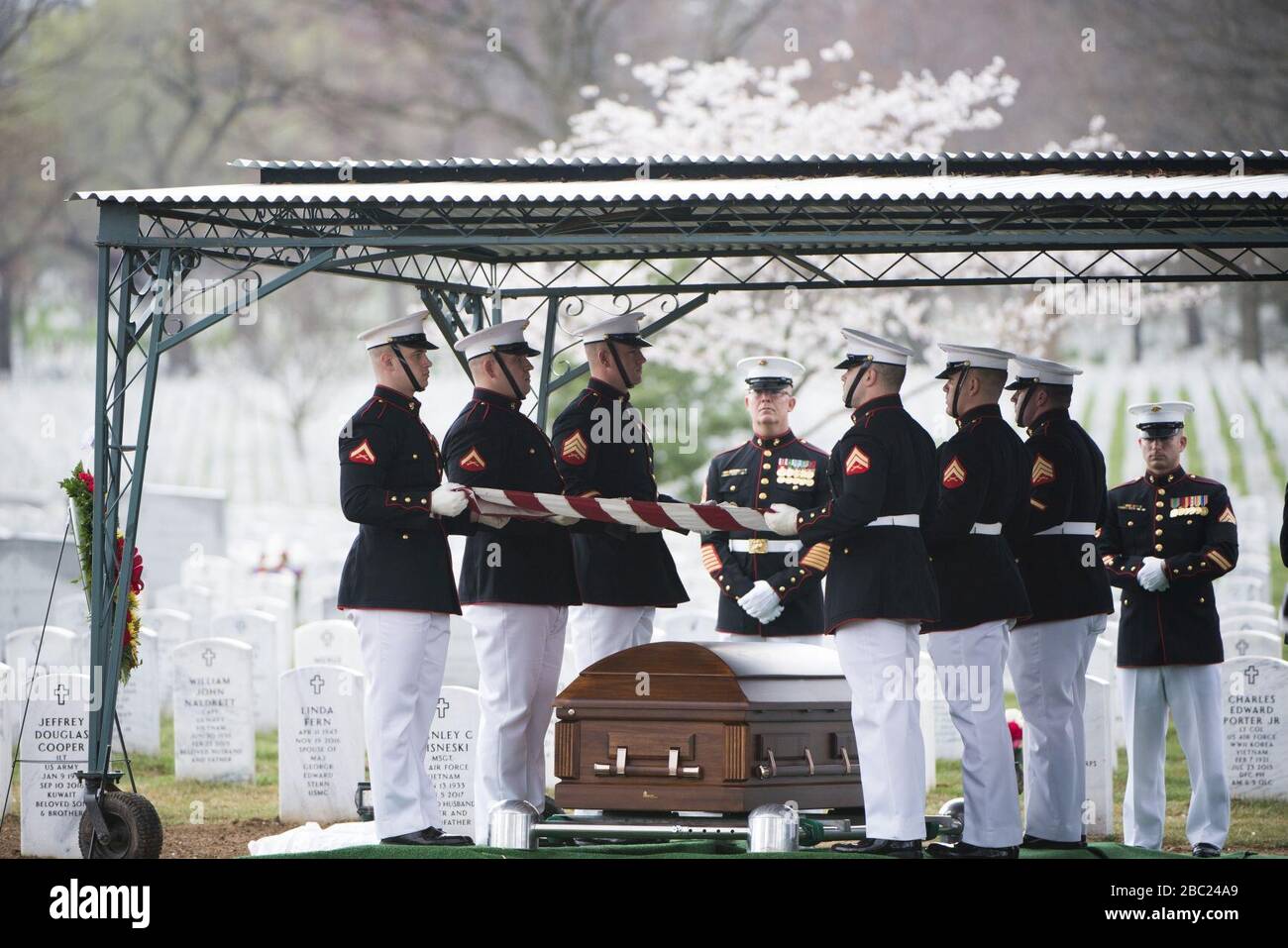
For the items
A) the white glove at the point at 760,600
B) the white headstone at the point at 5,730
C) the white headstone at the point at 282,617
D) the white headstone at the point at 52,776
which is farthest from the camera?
the white headstone at the point at 282,617

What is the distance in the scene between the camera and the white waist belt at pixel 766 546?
895 cm

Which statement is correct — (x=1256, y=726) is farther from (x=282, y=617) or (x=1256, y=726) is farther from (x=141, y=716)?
(x=282, y=617)

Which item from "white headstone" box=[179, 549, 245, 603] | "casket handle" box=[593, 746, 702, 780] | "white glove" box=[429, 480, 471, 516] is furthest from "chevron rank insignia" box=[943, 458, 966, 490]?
"white headstone" box=[179, 549, 245, 603]

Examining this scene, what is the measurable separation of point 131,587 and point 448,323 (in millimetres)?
2613

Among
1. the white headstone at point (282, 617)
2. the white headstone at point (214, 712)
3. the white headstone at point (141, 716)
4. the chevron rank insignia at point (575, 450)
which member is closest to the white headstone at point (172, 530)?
→ the white headstone at point (282, 617)

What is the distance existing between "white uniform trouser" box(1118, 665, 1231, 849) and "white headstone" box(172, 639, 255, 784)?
5.39m

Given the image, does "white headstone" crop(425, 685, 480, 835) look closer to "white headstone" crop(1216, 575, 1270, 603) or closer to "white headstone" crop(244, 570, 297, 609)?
"white headstone" crop(244, 570, 297, 609)

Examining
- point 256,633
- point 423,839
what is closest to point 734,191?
point 423,839

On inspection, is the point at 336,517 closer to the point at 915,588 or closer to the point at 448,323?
the point at 448,323

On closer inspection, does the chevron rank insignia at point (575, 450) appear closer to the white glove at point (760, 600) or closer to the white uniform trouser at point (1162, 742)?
the white glove at point (760, 600)

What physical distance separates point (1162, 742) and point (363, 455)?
13.6ft

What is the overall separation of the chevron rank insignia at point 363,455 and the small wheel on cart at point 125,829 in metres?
1.81

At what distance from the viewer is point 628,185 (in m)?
7.75
